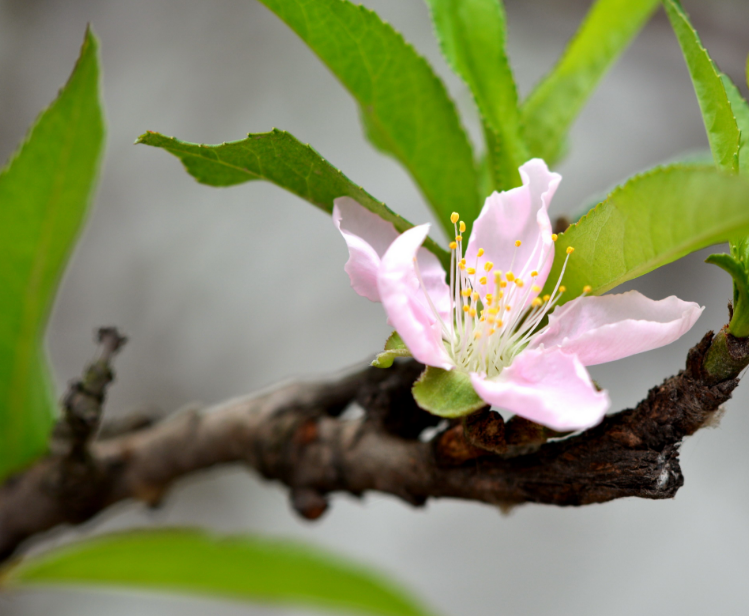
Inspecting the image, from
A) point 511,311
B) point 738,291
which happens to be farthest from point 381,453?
point 738,291

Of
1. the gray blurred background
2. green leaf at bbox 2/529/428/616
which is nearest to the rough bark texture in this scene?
green leaf at bbox 2/529/428/616

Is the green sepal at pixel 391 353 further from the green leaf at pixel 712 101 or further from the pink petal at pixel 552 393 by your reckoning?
the green leaf at pixel 712 101

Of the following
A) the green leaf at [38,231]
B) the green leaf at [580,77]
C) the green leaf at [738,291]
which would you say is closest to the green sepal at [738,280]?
the green leaf at [738,291]

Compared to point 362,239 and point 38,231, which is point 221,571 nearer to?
point 362,239

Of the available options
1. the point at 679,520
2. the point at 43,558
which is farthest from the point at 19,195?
the point at 679,520

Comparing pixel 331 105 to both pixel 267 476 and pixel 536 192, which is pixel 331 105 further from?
pixel 536 192

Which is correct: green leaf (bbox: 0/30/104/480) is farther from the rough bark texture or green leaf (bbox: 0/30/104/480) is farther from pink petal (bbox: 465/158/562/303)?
pink petal (bbox: 465/158/562/303)
